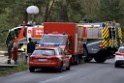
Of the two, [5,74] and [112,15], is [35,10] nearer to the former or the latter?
[5,74]

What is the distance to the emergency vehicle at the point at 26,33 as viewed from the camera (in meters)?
39.0

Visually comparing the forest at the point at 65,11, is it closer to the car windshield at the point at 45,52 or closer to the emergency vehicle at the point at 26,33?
the emergency vehicle at the point at 26,33

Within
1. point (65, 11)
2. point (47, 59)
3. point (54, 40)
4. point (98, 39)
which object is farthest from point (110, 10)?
point (47, 59)

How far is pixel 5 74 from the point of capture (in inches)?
1024

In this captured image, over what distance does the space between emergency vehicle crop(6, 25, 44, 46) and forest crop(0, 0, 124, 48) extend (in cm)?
1302

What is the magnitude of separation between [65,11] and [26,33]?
80.2 ft

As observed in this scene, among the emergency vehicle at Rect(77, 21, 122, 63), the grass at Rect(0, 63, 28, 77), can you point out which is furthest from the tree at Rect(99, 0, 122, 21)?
the grass at Rect(0, 63, 28, 77)

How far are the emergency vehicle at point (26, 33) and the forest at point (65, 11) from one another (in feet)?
42.7

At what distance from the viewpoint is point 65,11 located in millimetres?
63812

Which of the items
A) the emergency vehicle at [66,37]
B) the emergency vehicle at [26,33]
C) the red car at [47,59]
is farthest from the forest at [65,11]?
the red car at [47,59]

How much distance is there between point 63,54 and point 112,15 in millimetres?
45125

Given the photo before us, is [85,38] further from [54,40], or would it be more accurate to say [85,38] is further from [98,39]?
[54,40]

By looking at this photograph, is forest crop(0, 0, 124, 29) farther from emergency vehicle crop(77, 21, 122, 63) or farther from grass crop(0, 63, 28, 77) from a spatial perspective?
grass crop(0, 63, 28, 77)

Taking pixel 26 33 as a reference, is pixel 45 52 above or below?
below
